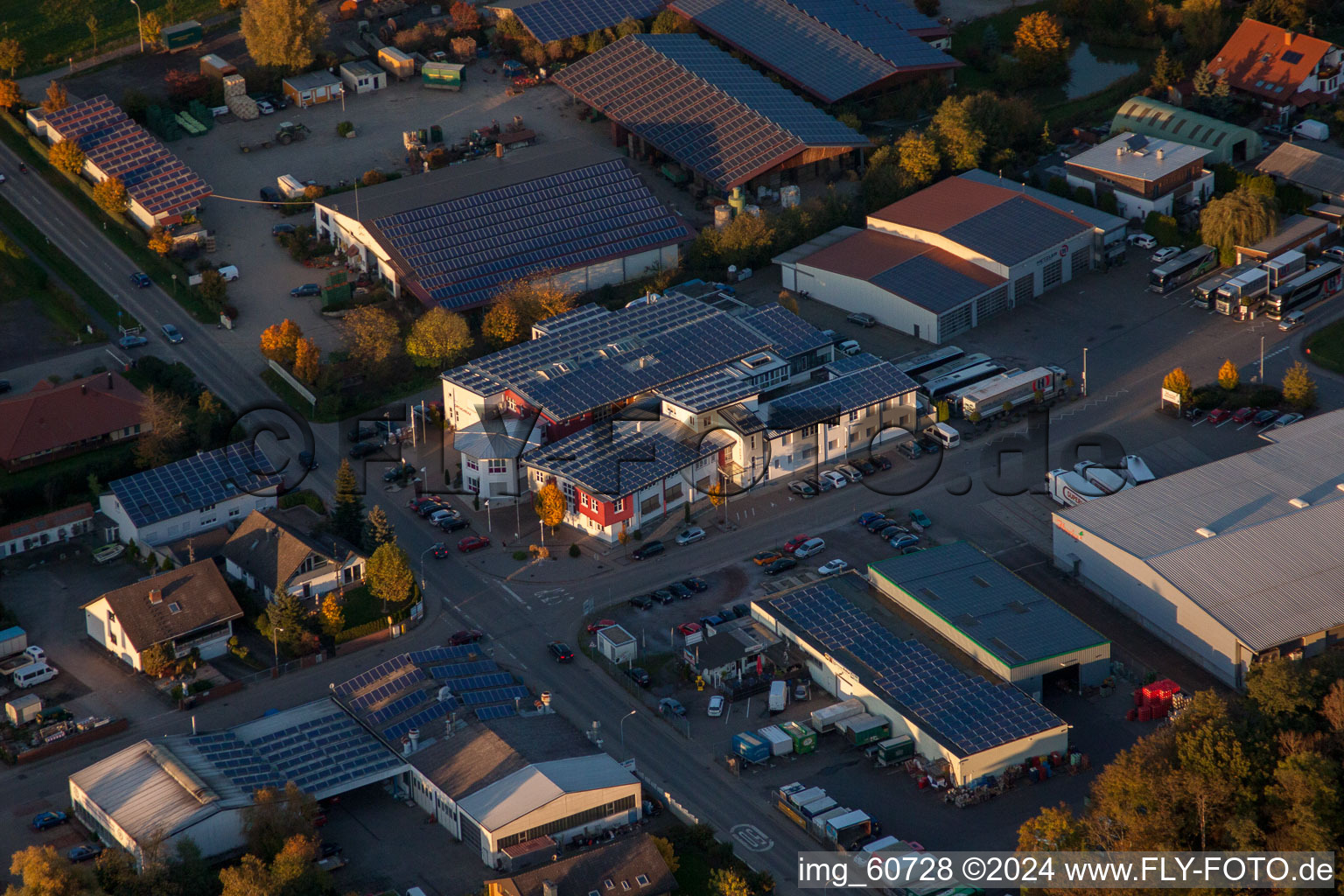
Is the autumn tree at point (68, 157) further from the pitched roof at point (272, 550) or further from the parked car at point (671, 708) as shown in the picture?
the parked car at point (671, 708)

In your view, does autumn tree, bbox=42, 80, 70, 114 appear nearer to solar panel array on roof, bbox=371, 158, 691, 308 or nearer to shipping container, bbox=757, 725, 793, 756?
solar panel array on roof, bbox=371, 158, 691, 308

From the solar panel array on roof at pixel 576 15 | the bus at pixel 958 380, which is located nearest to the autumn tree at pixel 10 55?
the solar panel array on roof at pixel 576 15

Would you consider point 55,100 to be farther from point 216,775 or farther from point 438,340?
point 216,775

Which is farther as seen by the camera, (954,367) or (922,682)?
(954,367)

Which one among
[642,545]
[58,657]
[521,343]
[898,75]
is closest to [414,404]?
[521,343]

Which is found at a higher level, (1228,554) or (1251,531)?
(1251,531)

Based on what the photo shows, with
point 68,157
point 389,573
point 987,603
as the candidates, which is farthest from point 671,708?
point 68,157
